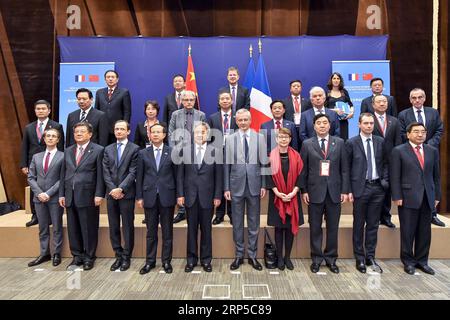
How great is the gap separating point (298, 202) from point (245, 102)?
1.55 m

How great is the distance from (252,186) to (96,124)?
1995mm

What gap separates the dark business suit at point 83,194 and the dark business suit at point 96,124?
1.99 feet

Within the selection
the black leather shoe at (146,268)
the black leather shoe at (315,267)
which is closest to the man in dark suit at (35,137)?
the black leather shoe at (146,268)

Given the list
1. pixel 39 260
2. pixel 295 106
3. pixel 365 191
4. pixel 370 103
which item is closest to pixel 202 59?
pixel 295 106

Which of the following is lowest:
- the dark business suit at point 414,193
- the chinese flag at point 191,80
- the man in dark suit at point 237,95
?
the dark business suit at point 414,193

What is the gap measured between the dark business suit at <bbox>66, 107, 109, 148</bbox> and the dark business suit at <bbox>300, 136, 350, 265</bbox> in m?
2.31

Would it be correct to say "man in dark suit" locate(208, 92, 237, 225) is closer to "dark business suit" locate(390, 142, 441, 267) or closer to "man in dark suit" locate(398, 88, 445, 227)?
"dark business suit" locate(390, 142, 441, 267)

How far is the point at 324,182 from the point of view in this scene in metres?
3.71

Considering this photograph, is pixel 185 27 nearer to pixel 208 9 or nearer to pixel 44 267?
pixel 208 9

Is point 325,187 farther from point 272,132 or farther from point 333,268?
point 272,132

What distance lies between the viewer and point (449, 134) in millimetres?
6172

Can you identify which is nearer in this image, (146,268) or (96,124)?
(146,268)

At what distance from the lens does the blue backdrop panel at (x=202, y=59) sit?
19.7ft

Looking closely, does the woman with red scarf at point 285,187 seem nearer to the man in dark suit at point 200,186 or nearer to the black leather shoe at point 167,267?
the man in dark suit at point 200,186
